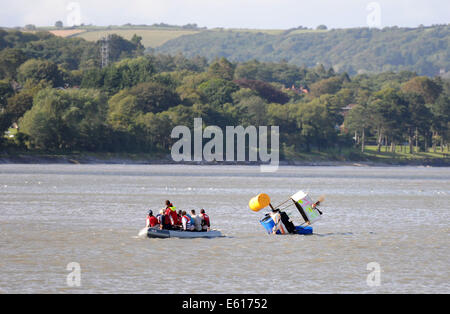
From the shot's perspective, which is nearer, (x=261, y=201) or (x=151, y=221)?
(x=151, y=221)

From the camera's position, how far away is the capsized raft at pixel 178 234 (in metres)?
43.2

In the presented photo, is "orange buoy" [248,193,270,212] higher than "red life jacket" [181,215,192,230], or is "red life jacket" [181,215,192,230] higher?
"orange buoy" [248,193,270,212]

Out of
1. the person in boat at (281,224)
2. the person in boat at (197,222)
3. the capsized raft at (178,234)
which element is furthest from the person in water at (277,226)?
the person in boat at (197,222)

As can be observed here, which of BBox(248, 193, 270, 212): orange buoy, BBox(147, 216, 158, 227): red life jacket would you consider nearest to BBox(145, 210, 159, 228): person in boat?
BBox(147, 216, 158, 227): red life jacket

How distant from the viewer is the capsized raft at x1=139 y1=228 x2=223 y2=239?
4325 centimetres

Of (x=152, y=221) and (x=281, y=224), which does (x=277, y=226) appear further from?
(x=152, y=221)

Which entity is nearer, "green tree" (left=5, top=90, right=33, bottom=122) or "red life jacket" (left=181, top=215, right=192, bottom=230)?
"red life jacket" (left=181, top=215, right=192, bottom=230)

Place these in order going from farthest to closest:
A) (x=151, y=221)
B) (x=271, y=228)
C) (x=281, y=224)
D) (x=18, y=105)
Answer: (x=18, y=105) < (x=271, y=228) < (x=281, y=224) < (x=151, y=221)

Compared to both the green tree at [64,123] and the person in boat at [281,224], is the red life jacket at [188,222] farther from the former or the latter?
the green tree at [64,123]

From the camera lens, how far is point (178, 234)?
144 feet

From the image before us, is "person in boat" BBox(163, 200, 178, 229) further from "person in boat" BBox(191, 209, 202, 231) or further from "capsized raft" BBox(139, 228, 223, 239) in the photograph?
"person in boat" BBox(191, 209, 202, 231)

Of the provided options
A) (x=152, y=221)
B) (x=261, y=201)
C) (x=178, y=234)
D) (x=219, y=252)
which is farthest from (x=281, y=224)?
(x=219, y=252)

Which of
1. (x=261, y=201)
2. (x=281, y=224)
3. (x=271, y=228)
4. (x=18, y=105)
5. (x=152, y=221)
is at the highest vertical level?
(x=18, y=105)

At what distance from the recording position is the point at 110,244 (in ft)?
136
